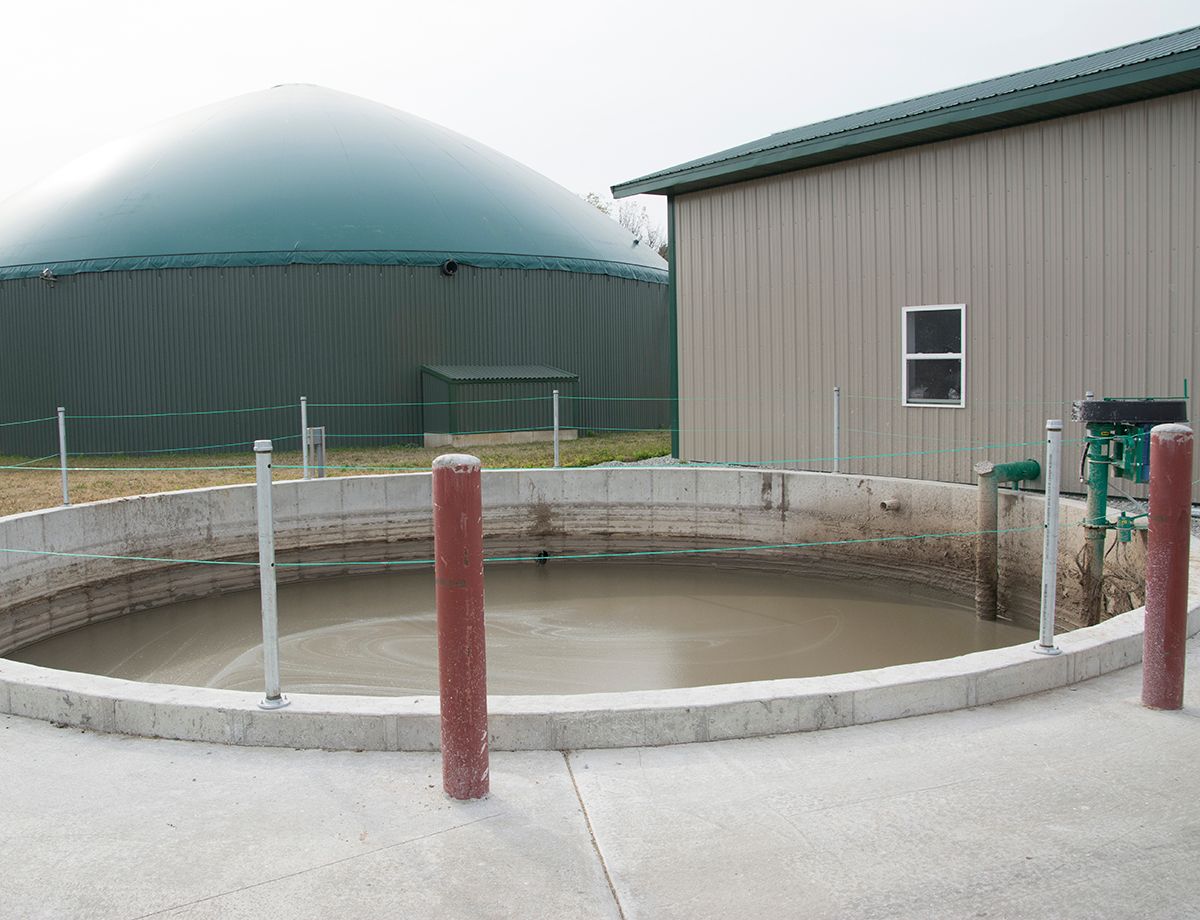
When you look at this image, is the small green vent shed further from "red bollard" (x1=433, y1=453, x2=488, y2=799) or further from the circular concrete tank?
"red bollard" (x1=433, y1=453, x2=488, y2=799)

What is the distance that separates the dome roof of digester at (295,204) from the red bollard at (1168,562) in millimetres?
18861

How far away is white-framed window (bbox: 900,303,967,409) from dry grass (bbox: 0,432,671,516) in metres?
4.88

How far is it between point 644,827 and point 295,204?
20801 millimetres

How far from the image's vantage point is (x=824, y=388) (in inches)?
540

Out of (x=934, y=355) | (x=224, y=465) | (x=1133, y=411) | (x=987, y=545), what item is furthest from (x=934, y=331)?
(x=224, y=465)

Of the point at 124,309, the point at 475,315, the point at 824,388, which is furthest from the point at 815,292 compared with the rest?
the point at 124,309

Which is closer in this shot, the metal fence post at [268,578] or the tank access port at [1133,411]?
the metal fence post at [268,578]

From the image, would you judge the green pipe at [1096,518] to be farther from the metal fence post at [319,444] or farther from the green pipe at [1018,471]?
the metal fence post at [319,444]

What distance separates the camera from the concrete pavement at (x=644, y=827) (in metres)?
3.41

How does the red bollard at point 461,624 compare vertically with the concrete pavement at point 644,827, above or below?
above

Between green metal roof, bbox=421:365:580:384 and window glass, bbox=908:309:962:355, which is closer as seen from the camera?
window glass, bbox=908:309:962:355

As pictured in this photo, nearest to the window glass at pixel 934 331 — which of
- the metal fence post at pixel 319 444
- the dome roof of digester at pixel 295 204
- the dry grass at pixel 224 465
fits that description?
the dry grass at pixel 224 465

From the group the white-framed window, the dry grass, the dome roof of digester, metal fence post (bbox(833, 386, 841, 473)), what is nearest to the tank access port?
the white-framed window

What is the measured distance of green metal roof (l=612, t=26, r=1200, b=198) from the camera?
1012 cm
